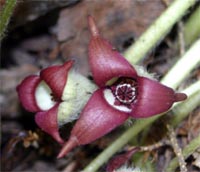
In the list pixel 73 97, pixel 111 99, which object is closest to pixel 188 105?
pixel 111 99

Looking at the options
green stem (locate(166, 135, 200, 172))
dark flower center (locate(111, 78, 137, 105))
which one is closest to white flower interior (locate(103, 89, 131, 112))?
dark flower center (locate(111, 78, 137, 105))

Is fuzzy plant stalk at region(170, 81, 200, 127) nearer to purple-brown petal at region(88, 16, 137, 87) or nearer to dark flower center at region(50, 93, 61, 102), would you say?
purple-brown petal at region(88, 16, 137, 87)

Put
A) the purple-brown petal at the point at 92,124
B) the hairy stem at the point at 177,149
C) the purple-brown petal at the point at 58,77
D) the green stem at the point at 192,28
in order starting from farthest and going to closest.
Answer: the green stem at the point at 192,28
the hairy stem at the point at 177,149
the purple-brown petal at the point at 58,77
the purple-brown petal at the point at 92,124

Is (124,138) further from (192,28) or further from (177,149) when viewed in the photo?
(192,28)

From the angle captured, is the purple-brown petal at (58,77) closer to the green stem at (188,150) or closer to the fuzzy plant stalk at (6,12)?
the fuzzy plant stalk at (6,12)

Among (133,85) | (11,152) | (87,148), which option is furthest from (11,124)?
(133,85)

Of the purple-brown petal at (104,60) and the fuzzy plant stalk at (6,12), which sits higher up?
the fuzzy plant stalk at (6,12)

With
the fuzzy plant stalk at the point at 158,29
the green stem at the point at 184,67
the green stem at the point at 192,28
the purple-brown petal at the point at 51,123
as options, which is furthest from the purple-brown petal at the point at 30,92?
the green stem at the point at 192,28
